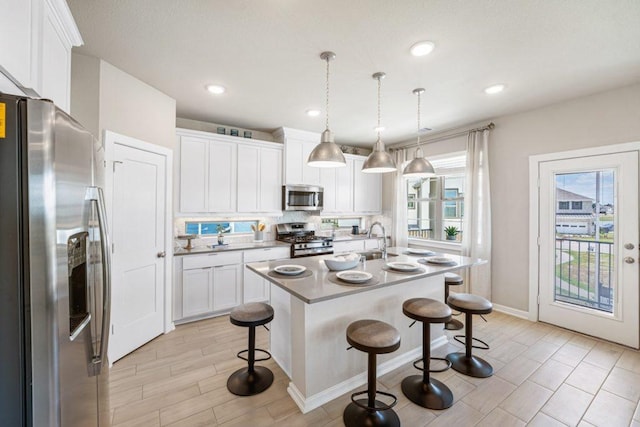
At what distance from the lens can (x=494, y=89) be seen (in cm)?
307

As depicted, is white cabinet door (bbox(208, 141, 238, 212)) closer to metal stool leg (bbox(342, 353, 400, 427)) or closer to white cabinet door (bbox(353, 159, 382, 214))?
white cabinet door (bbox(353, 159, 382, 214))

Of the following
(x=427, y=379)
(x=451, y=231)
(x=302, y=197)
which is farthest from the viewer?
(x=451, y=231)

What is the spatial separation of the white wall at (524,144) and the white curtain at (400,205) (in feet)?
5.29

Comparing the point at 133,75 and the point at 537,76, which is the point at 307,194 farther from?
the point at 537,76

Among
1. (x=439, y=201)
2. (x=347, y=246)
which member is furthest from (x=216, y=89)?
(x=439, y=201)

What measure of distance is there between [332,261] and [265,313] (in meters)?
0.71

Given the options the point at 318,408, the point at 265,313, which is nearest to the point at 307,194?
the point at 265,313

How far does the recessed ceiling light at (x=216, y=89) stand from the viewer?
119 inches

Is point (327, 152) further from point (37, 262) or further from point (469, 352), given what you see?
point (469, 352)

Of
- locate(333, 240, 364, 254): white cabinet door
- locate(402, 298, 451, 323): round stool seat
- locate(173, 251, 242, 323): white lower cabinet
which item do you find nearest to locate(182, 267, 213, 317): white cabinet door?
locate(173, 251, 242, 323): white lower cabinet

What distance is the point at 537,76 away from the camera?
2.75m

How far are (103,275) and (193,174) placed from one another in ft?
8.60

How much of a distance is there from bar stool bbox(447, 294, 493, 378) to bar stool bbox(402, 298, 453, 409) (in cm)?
39

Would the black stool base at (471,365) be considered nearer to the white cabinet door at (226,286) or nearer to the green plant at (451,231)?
the green plant at (451,231)
